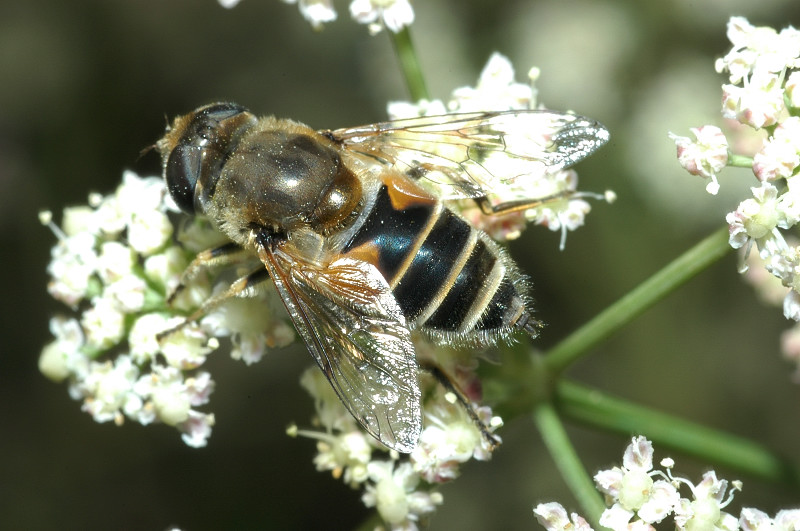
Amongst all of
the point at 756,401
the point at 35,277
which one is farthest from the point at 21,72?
the point at 756,401

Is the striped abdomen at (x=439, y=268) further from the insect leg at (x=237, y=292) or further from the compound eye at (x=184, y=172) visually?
the compound eye at (x=184, y=172)

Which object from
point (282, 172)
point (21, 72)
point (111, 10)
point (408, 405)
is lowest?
point (408, 405)

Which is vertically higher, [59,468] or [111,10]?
[111,10]

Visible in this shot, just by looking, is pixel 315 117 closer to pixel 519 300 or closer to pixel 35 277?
pixel 35 277

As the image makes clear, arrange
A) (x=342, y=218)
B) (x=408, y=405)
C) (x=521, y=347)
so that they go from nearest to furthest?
(x=408, y=405) < (x=342, y=218) < (x=521, y=347)

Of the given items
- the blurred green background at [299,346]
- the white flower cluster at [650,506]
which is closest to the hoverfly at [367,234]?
the white flower cluster at [650,506]

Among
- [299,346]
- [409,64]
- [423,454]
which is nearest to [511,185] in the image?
[409,64]

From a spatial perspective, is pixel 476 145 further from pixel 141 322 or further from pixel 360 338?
pixel 141 322

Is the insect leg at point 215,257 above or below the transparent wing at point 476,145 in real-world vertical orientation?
below
